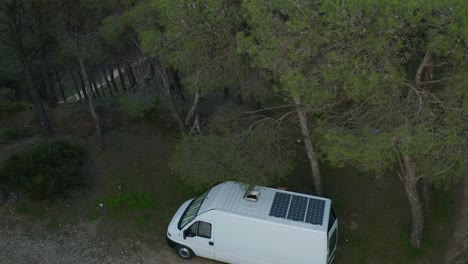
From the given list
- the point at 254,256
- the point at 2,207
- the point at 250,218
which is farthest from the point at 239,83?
the point at 2,207

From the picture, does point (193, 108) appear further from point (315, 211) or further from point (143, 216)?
point (315, 211)

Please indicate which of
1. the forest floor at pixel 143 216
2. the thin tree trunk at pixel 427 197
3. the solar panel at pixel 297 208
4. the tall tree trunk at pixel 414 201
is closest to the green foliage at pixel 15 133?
the forest floor at pixel 143 216

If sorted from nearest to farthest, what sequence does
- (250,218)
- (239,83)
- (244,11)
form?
(250,218)
(244,11)
(239,83)

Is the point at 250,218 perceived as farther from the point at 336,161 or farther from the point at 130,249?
the point at 130,249

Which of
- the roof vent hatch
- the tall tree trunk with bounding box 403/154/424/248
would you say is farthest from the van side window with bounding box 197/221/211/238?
the tall tree trunk with bounding box 403/154/424/248

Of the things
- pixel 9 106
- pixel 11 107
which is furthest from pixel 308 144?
pixel 9 106

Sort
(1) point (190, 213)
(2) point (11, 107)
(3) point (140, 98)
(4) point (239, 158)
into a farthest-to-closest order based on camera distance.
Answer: (2) point (11, 107) < (3) point (140, 98) < (1) point (190, 213) < (4) point (239, 158)
